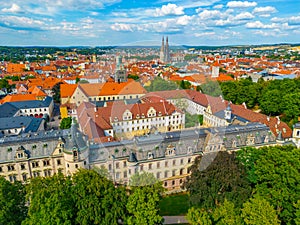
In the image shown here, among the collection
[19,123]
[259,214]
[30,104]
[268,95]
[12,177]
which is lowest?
[12,177]

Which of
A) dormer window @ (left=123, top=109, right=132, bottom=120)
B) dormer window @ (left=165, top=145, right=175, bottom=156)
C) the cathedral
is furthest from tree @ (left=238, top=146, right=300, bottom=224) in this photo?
dormer window @ (left=123, top=109, right=132, bottom=120)

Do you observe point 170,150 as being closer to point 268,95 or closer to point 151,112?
point 151,112

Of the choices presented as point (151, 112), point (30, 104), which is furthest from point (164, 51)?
point (30, 104)

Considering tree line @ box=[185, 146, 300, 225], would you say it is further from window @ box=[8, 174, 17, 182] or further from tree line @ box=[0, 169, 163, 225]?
window @ box=[8, 174, 17, 182]

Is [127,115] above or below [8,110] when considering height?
above

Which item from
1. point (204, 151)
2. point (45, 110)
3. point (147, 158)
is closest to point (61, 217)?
point (147, 158)

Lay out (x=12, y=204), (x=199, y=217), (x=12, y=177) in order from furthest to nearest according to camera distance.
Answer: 1. (x=12, y=177)
2. (x=12, y=204)
3. (x=199, y=217)
